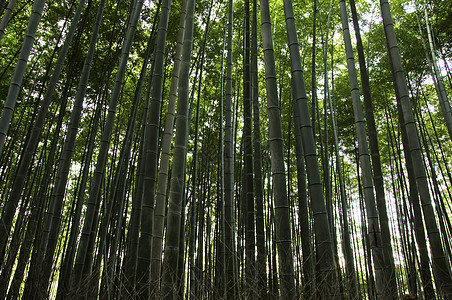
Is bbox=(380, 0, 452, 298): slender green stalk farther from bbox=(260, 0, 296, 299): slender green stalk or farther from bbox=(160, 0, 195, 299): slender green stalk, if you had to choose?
bbox=(160, 0, 195, 299): slender green stalk

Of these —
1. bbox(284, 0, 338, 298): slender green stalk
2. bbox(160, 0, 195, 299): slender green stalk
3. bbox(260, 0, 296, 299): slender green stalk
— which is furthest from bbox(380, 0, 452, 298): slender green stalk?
bbox(160, 0, 195, 299): slender green stalk

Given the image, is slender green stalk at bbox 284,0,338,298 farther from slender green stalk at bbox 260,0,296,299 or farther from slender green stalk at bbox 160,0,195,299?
slender green stalk at bbox 160,0,195,299

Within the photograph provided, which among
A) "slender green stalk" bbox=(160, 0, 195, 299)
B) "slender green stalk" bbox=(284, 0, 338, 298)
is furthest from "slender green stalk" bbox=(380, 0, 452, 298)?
"slender green stalk" bbox=(160, 0, 195, 299)

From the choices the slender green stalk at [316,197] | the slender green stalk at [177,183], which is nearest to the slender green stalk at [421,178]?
the slender green stalk at [316,197]

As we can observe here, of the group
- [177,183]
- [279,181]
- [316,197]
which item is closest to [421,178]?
[316,197]

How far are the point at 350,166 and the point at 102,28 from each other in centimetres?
626

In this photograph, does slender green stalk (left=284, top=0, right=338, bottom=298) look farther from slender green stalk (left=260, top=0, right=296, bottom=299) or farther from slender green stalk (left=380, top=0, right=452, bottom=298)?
slender green stalk (left=380, top=0, right=452, bottom=298)

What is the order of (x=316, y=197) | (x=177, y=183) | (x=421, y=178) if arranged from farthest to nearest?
(x=421, y=178) → (x=177, y=183) → (x=316, y=197)

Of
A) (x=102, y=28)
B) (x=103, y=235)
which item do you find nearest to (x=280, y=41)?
(x=102, y=28)

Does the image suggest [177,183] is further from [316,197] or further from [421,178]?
[421,178]

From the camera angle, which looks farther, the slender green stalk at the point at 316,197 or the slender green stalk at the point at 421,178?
the slender green stalk at the point at 421,178

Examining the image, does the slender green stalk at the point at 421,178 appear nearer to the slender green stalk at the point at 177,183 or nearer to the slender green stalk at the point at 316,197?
the slender green stalk at the point at 316,197

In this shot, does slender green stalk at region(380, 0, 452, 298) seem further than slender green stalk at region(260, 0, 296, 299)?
Yes

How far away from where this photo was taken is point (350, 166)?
8422 millimetres
